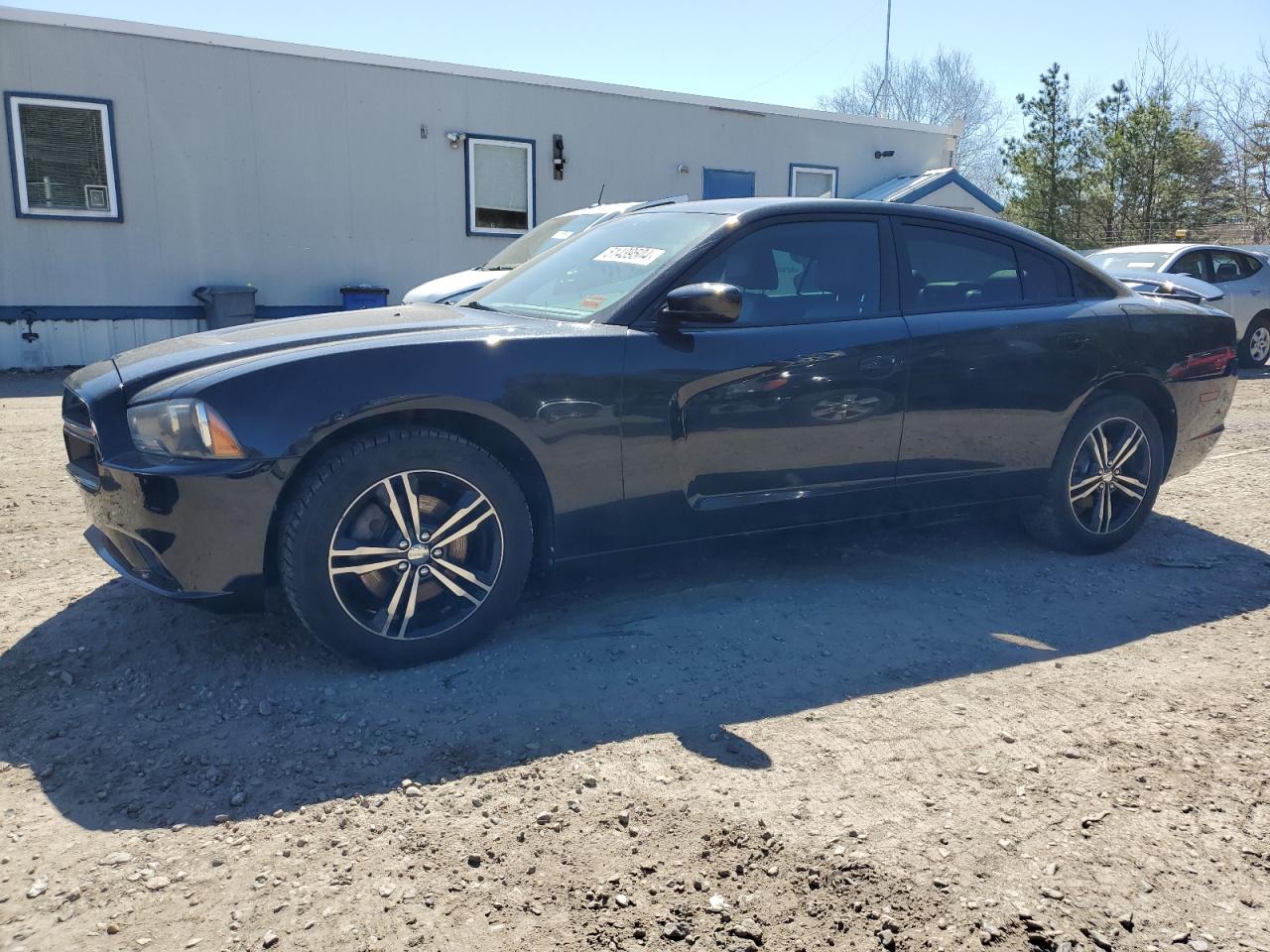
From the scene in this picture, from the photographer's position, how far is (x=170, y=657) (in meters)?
3.32

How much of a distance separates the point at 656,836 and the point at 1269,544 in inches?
161

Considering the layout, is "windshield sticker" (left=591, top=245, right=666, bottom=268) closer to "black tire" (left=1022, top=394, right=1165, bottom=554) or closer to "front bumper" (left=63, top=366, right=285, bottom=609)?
"front bumper" (left=63, top=366, right=285, bottom=609)

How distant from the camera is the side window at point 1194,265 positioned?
1209cm

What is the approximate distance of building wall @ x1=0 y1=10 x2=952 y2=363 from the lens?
11.8 m

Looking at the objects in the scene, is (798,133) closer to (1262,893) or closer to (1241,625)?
(1241,625)

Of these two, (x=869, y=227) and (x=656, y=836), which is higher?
(x=869, y=227)

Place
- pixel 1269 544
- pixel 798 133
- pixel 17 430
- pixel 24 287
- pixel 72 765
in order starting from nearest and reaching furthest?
pixel 72 765
pixel 1269 544
pixel 17 430
pixel 24 287
pixel 798 133

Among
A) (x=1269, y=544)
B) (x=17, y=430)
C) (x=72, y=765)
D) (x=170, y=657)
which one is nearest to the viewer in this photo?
(x=72, y=765)

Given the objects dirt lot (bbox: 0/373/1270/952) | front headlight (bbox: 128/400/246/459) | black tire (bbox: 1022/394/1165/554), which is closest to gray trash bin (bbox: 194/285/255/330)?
dirt lot (bbox: 0/373/1270/952)

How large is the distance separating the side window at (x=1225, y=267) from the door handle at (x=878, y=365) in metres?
10.6

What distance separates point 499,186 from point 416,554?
476 inches

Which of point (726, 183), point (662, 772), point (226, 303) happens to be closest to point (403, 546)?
point (662, 772)

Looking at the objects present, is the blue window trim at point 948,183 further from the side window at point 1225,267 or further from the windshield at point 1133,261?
the side window at point 1225,267

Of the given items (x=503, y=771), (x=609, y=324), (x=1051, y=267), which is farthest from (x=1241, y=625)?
(x=503, y=771)
